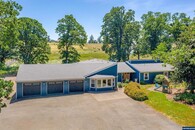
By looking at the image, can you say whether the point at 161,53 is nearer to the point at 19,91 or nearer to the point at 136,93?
the point at 136,93

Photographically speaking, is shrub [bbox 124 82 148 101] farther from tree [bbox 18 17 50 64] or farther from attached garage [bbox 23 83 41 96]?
tree [bbox 18 17 50 64]

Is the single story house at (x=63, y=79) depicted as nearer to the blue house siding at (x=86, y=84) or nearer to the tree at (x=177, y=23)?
the blue house siding at (x=86, y=84)

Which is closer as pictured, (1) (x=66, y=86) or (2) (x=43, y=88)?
(2) (x=43, y=88)

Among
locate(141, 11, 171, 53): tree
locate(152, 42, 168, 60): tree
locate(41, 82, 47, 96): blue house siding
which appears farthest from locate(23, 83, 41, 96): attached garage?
locate(141, 11, 171, 53): tree

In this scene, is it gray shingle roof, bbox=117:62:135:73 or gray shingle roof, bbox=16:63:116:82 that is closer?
gray shingle roof, bbox=16:63:116:82

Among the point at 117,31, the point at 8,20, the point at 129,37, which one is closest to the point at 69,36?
the point at 117,31

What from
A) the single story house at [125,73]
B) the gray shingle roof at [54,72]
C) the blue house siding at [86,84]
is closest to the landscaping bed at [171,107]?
the blue house siding at [86,84]

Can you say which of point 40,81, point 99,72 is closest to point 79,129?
point 40,81
